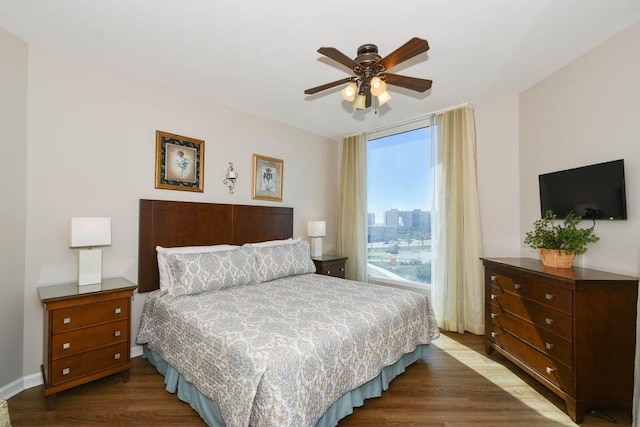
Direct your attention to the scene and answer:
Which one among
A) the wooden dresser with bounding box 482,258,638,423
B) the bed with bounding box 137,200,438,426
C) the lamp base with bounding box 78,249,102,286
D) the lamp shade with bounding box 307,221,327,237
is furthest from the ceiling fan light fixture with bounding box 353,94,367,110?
the lamp base with bounding box 78,249,102,286

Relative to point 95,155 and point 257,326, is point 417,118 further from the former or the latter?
point 95,155

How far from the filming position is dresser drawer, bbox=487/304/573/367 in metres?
2.10

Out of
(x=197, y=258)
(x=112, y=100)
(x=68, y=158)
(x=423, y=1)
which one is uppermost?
(x=423, y=1)

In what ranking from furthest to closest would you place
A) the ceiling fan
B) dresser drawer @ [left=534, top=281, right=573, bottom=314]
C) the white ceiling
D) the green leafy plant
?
the green leafy plant, dresser drawer @ [left=534, top=281, right=573, bottom=314], the white ceiling, the ceiling fan

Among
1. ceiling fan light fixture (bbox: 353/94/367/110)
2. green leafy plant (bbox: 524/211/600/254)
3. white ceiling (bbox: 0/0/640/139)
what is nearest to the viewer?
white ceiling (bbox: 0/0/640/139)

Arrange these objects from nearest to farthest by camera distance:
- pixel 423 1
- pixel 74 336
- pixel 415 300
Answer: pixel 423 1
pixel 74 336
pixel 415 300

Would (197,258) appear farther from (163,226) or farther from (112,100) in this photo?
(112,100)

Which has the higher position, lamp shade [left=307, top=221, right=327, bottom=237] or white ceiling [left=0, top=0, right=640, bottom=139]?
white ceiling [left=0, top=0, right=640, bottom=139]

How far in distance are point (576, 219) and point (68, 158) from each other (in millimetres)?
4416

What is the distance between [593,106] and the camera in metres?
2.46

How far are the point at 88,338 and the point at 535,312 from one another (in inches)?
141

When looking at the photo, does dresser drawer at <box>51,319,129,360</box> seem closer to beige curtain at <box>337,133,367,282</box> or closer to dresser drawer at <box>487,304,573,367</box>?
beige curtain at <box>337,133,367,282</box>

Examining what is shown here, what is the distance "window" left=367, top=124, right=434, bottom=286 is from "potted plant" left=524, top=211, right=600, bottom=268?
4.76 feet

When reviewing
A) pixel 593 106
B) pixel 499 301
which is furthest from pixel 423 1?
pixel 499 301
